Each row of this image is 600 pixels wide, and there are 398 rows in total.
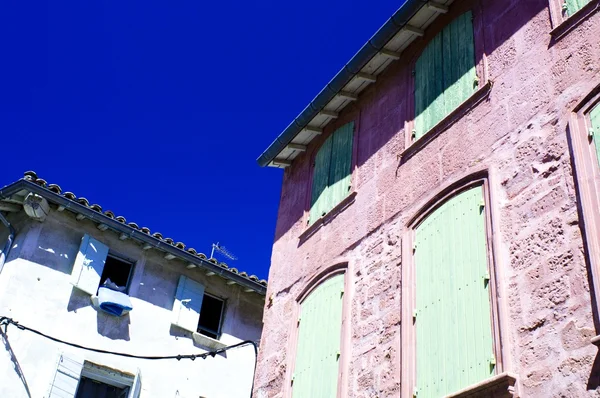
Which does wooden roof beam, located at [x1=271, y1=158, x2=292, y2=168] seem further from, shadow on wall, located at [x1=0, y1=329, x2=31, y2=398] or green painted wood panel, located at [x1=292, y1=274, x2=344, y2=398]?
shadow on wall, located at [x1=0, y1=329, x2=31, y2=398]

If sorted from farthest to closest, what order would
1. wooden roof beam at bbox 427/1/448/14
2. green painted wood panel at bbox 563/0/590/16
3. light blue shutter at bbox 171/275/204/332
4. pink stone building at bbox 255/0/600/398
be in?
light blue shutter at bbox 171/275/204/332 < wooden roof beam at bbox 427/1/448/14 < green painted wood panel at bbox 563/0/590/16 < pink stone building at bbox 255/0/600/398

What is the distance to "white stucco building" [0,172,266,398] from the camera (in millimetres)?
13773

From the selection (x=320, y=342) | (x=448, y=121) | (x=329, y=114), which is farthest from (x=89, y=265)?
(x=448, y=121)

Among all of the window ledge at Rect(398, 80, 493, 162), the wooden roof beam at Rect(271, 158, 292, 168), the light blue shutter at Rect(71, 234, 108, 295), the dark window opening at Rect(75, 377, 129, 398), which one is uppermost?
the wooden roof beam at Rect(271, 158, 292, 168)

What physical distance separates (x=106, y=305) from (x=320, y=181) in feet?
20.1

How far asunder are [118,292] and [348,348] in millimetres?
8214

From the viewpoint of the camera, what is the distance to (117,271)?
52.1ft

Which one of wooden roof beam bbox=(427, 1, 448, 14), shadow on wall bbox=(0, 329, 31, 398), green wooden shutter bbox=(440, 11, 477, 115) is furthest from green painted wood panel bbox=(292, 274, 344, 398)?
shadow on wall bbox=(0, 329, 31, 398)

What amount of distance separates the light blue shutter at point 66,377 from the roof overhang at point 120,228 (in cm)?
285

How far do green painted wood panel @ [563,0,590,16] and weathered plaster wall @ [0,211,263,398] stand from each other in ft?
35.3

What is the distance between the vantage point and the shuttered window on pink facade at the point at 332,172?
10.3m

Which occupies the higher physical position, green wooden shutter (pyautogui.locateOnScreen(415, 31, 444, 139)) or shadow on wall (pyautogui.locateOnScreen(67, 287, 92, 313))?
green wooden shutter (pyautogui.locateOnScreen(415, 31, 444, 139))

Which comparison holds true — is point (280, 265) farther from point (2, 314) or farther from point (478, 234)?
point (2, 314)

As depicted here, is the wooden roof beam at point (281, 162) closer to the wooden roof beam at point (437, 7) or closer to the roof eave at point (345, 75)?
the roof eave at point (345, 75)
